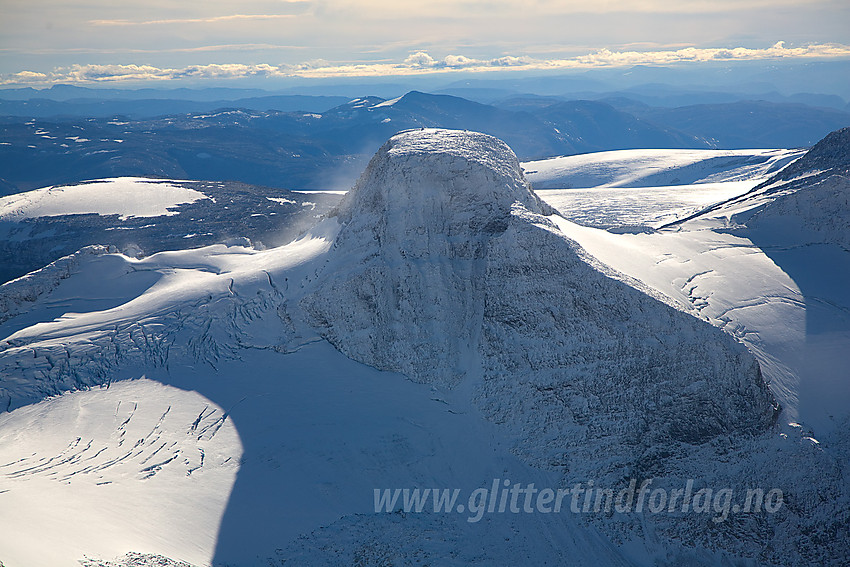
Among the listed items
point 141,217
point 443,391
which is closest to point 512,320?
point 443,391

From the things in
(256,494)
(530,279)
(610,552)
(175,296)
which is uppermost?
(530,279)

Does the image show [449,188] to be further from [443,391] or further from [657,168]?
[657,168]

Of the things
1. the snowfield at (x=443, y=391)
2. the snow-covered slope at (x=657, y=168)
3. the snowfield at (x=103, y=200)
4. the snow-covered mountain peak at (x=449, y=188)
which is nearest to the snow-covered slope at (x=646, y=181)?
the snow-covered slope at (x=657, y=168)

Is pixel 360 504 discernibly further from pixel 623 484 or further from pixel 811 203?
pixel 811 203

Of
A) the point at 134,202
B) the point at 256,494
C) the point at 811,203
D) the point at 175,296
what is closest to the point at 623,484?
the point at 256,494

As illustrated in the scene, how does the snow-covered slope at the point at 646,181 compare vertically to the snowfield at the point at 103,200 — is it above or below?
above

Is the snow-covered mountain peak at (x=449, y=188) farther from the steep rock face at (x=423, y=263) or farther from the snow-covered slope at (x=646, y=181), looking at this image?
the snow-covered slope at (x=646, y=181)
